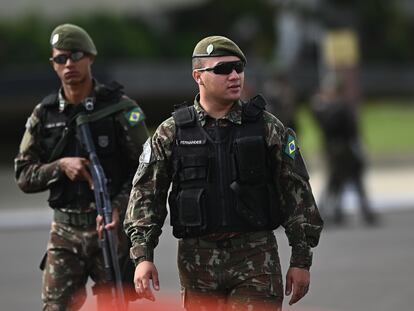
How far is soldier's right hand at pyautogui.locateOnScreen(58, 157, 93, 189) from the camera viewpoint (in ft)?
20.7

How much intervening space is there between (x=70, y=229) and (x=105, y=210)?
1.23ft

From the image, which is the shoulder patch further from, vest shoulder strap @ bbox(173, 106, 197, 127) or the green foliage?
the green foliage

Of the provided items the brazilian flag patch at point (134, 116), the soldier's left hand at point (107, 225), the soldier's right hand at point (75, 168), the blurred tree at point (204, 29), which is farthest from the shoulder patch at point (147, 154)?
the blurred tree at point (204, 29)

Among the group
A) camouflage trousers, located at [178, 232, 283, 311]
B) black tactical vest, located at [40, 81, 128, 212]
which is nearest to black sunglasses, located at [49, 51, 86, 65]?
black tactical vest, located at [40, 81, 128, 212]

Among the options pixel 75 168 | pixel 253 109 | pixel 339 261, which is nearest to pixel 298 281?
pixel 253 109

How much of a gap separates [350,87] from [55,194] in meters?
15.1

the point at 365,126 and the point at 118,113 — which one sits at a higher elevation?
the point at 118,113

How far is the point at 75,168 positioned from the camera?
6.31 m

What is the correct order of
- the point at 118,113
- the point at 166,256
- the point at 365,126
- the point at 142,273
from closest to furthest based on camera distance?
the point at 142,273 → the point at 118,113 → the point at 166,256 → the point at 365,126

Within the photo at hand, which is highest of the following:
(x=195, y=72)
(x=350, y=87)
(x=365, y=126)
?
(x=195, y=72)

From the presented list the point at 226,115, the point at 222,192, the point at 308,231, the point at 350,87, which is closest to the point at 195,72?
the point at 226,115

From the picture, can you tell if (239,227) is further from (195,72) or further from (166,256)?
(166,256)

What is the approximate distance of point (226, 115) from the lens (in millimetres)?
5234

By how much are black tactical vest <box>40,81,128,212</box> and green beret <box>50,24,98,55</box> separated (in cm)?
25
